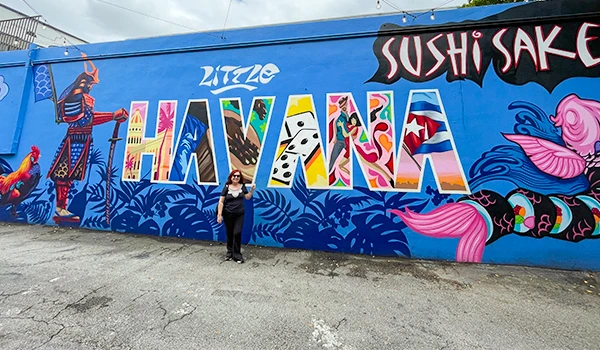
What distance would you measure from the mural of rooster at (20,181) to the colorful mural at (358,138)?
84mm

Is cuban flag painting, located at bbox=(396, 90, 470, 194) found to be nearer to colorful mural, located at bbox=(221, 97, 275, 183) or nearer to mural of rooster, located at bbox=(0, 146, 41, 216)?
colorful mural, located at bbox=(221, 97, 275, 183)

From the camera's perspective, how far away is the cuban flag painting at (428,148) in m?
4.63

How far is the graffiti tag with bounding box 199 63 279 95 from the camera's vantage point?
5.59 metres

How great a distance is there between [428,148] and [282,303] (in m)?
3.70

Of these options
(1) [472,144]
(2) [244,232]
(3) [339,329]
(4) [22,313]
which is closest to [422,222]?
(1) [472,144]

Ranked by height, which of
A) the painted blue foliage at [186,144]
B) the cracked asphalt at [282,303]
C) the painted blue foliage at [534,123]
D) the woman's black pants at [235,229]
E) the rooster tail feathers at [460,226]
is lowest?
the cracked asphalt at [282,303]

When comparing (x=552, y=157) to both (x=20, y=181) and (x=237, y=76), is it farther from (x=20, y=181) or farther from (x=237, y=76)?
(x=20, y=181)

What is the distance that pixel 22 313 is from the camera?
9.15ft

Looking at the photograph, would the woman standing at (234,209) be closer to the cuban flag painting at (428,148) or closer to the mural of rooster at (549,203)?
the cuban flag painting at (428,148)

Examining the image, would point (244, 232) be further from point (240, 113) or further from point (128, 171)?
point (128, 171)

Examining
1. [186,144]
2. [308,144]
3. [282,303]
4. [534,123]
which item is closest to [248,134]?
[308,144]

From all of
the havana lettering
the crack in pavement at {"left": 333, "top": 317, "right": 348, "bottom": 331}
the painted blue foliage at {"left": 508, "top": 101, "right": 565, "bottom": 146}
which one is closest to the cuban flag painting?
the havana lettering

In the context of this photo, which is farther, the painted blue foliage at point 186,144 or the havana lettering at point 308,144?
the painted blue foliage at point 186,144

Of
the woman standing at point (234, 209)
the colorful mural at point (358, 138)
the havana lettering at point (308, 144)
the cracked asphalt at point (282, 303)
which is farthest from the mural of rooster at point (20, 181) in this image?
the woman standing at point (234, 209)
